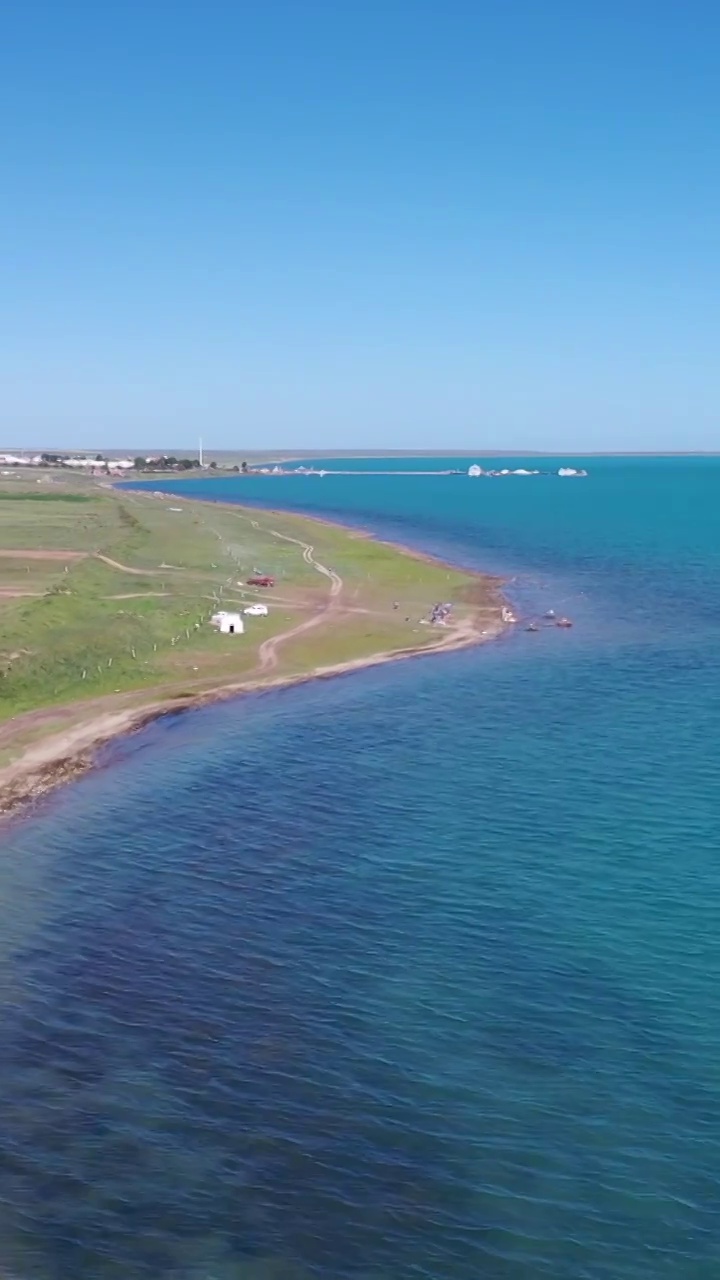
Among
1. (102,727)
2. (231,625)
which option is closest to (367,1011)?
(102,727)

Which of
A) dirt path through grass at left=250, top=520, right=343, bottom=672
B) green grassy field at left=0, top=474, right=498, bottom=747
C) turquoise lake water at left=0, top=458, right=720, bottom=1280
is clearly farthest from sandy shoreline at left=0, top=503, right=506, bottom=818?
dirt path through grass at left=250, top=520, right=343, bottom=672

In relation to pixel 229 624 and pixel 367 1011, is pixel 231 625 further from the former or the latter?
pixel 367 1011

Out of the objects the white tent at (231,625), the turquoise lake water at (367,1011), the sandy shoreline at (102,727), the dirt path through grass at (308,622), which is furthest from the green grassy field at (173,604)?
the turquoise lake water at (367,1011)

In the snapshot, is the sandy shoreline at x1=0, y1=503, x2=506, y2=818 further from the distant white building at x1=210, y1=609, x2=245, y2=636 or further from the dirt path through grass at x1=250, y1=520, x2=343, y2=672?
the distant white building at x1=210, y1=609, x2=245, y2=636

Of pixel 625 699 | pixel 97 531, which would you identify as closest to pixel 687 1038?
pixel 625 699

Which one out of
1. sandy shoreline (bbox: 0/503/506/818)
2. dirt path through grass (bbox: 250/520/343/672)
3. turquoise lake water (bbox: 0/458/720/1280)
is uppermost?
dirt path through grass (bbox: 250/520/343/672)
